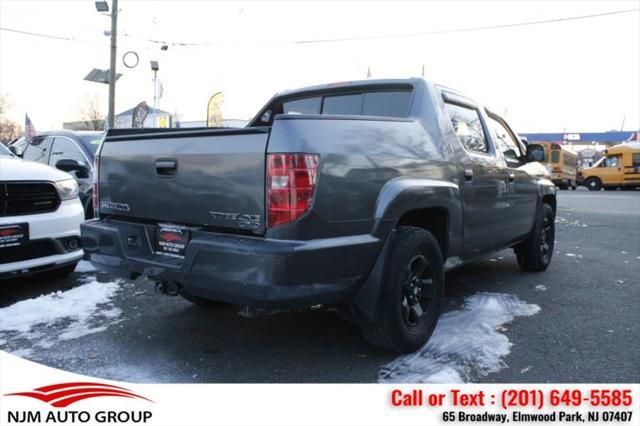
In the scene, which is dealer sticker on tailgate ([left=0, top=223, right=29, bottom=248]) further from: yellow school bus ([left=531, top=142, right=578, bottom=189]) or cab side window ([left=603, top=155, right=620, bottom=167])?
cab side window ([left=603, top=155, right=620, bottom=167])

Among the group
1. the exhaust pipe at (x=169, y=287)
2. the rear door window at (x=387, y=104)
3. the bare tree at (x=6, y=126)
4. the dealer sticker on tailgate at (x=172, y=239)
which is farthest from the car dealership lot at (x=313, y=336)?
the bare tree at (x=6, y=126)

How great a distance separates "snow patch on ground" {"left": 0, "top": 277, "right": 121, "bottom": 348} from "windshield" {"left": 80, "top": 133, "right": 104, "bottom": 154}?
2.98 metres

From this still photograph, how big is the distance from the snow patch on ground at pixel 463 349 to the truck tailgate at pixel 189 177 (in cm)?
128

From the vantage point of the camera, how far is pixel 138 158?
3342 mm

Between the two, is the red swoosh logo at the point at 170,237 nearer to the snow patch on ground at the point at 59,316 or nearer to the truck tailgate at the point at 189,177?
the truck tailgate at the point at 189,177

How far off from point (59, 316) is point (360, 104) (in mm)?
2937

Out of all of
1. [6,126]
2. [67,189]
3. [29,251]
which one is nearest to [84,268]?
[67,189]

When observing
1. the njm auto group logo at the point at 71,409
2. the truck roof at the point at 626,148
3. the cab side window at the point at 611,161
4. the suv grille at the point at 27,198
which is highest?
the truck roof at the point at 626,148

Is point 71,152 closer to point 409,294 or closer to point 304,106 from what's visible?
point 304,106

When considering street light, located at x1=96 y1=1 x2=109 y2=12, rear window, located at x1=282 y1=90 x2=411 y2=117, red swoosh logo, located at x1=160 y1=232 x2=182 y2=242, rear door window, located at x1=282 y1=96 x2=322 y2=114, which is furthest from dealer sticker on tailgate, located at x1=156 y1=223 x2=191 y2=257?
street light, located at x1=96 y1=1 x2=109 y2=12

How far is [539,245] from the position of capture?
5.77 m

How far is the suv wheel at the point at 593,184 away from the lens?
28.5 meters

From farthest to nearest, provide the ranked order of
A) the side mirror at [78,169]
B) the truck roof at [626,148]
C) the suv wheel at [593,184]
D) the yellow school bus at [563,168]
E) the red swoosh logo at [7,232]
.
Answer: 1. the suv wheel at [593,184]
2. the yellow school bus at [563,168]
3. the truck roof at [626,148]
4. the side mirror at [78,169]
5. the red swoosh logo at [7,232]

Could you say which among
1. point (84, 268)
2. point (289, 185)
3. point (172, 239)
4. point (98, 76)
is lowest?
point (84, 268)
